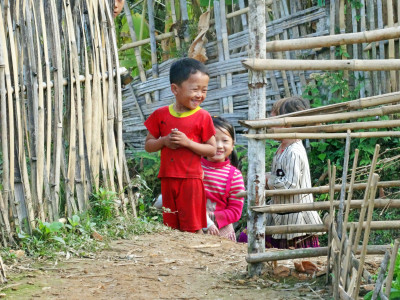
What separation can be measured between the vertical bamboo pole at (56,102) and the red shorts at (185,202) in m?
0.93

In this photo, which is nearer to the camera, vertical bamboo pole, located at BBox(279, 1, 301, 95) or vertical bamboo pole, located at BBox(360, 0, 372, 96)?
vertical bamboo pole, located at BBox(360, 0, 372, 96)

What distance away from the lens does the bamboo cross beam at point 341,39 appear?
2.96 metres

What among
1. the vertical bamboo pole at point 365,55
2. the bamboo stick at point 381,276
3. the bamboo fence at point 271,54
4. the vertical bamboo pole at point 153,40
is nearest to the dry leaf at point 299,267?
the bamboo stick at point 381,276

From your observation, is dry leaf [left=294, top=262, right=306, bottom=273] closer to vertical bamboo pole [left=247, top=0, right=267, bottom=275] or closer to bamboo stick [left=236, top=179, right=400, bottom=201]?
vertical bamboo pole [left=247, top=0, right=267, bottom=275]

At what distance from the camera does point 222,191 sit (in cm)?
495

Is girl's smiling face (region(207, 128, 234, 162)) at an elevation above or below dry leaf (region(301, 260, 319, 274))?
above

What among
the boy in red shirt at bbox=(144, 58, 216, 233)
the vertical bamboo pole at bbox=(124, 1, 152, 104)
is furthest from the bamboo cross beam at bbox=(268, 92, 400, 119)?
the vertical bamboo pole at bbox=(124, 1, 152, 104)

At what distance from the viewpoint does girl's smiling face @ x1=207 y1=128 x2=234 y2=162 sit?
5000 mm

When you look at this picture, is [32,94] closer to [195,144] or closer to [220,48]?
[195,144]

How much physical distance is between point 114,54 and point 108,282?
2.14 m

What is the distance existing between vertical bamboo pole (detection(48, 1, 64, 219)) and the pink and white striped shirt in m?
1.36

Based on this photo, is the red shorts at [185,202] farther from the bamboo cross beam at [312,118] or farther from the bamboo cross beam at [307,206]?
the bamboo cross beam at [312,118]

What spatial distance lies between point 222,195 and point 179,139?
775mm

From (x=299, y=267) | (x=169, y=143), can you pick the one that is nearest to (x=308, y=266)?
(x=299, y=267)
